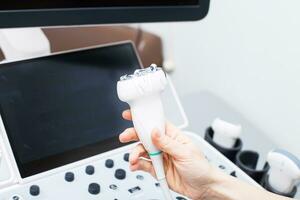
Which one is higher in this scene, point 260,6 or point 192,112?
point 260,6

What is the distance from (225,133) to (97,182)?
Answer: 0.24 metres

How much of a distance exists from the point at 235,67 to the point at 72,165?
42 centimetres

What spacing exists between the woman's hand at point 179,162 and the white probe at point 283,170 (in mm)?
126

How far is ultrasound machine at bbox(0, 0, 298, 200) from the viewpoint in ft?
1.69

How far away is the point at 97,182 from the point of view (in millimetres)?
551

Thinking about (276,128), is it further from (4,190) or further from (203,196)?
(4,190)

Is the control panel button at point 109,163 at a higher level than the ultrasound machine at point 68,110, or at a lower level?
lower

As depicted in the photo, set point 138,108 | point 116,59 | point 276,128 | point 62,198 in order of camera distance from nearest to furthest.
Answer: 1. point 138,108
2. point 62,198
3. point 116,59
4. point 276,128

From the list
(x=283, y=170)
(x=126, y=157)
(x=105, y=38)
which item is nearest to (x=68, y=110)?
(x=126, y=157)

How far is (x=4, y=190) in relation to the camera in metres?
0.52

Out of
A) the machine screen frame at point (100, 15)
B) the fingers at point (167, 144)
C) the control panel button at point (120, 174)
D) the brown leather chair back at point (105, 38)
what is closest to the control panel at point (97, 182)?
the control panel button at point (120, 174)

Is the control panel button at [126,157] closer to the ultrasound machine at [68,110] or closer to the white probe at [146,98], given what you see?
the ultrasound machine at [68,110]

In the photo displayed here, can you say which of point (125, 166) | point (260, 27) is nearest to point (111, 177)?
point (125, 166)

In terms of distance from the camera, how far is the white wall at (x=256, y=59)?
670mm
